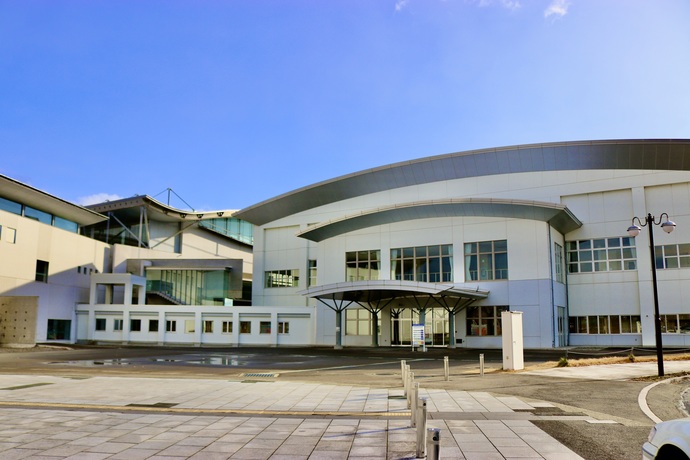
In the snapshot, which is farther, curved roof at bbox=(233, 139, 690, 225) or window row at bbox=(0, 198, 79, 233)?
window row at bbox=(0, 198, 79, 233)

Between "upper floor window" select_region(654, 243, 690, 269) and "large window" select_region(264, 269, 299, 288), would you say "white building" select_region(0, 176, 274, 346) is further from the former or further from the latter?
"upper floor window" select_region(654, 243, 690, 269)

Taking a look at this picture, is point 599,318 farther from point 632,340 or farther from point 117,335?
point 117,335

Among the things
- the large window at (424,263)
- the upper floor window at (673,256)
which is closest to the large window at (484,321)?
the large window at (424,263)

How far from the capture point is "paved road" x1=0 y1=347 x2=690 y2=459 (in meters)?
8.56

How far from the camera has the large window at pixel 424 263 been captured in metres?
43.7

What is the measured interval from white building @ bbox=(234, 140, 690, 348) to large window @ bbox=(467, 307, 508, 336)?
0.08 meters

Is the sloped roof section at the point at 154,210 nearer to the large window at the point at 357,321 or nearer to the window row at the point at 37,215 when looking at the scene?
the window row at the point at 37,215

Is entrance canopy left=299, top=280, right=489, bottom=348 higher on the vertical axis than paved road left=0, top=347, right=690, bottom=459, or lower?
higher

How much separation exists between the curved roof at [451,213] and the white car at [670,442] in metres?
34.7

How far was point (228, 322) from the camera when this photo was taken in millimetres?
49438

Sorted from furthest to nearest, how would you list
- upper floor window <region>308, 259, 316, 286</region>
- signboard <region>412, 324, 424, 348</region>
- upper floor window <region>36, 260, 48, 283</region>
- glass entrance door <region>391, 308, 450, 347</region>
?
upper floor window <region>308, 259, 316, 286</region> → upper floor window <region>36, 260, 48, 283</region> → glass entrance door <region>391, 308, 450, 347</region> → signboard <region>412, 324, 424, 348</region>

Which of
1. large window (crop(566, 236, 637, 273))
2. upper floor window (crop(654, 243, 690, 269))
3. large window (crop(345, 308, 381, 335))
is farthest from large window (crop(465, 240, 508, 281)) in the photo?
upper floor window (crop(654, 243, 690, 269))

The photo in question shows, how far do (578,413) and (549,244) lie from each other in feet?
97.0

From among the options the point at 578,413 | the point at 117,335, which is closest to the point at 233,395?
the point at 578,413
